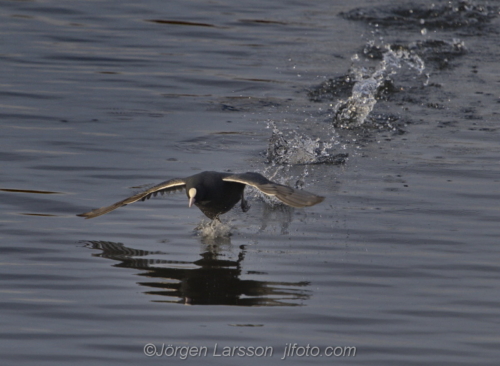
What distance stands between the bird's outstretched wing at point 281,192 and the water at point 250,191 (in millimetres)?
481

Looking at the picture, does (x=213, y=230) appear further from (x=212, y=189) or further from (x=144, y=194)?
(x=144, y=194)

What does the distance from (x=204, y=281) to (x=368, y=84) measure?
544 cm

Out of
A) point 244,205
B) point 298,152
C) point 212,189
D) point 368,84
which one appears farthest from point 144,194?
point 368,84

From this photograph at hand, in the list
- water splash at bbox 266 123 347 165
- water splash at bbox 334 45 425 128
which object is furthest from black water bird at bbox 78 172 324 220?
water splash at bbox 334 45 425 128

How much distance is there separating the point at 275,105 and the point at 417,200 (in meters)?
3.52

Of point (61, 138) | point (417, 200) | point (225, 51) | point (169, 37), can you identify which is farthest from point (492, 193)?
point (169, 37)

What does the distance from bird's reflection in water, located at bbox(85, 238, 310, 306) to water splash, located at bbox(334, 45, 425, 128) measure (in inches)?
150

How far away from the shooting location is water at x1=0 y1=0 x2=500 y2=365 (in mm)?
4559

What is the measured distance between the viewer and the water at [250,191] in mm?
4559

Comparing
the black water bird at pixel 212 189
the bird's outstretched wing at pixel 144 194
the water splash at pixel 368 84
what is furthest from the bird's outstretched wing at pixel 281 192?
the water splash at pixel 368 84

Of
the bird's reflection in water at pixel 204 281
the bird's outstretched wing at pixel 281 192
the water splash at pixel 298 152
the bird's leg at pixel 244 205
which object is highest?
the bird's outstretched wing at pixel 281 192

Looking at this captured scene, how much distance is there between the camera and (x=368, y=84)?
10.0 m

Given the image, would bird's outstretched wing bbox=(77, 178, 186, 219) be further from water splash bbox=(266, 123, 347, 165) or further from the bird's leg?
water splash bbox=(266, 123, 347, 165)

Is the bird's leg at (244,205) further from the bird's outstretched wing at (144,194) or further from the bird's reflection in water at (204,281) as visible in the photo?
the bird's reflection in water at (204,281)
